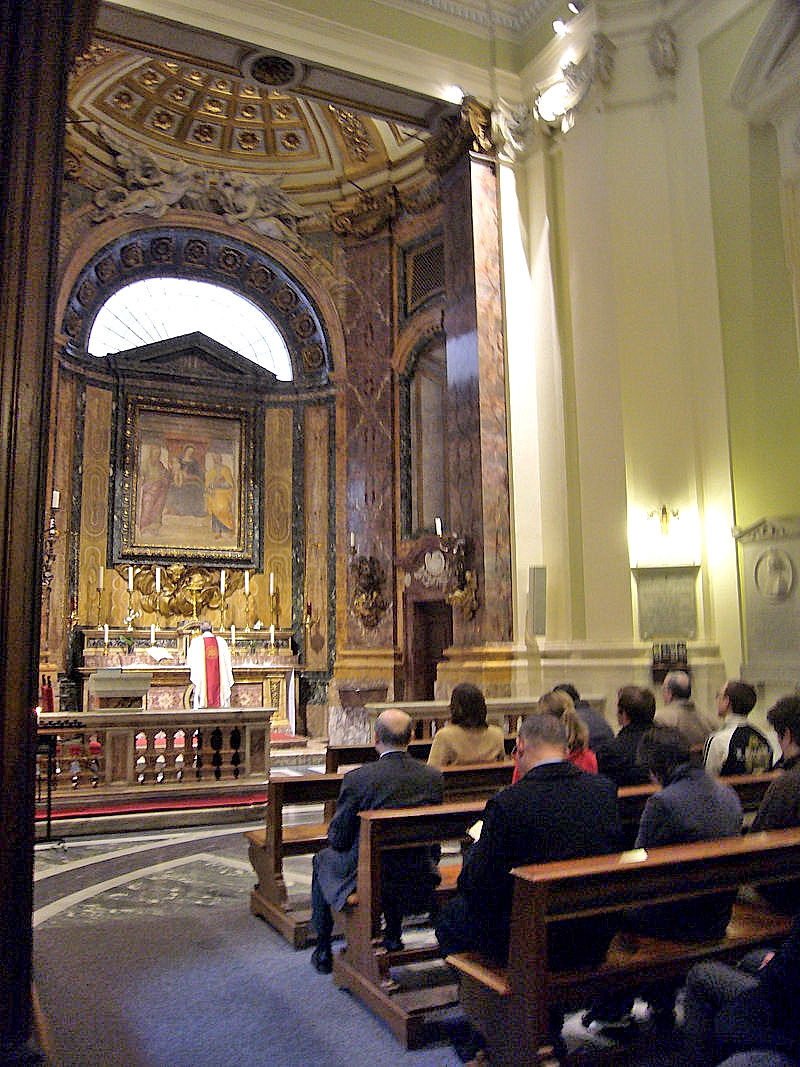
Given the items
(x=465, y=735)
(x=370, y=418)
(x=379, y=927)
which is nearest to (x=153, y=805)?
(x=465, y=735)

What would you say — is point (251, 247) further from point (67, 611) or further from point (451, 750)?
point (451, 750)

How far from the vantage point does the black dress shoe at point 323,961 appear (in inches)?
164

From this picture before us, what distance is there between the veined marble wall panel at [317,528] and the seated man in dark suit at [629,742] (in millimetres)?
10710

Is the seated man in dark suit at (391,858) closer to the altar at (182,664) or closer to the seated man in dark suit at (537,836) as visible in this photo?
the seated man in dark suit at (537,836)

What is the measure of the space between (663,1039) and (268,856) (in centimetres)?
246

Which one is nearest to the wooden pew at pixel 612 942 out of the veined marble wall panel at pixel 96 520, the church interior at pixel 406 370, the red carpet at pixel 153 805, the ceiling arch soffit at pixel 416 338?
the church interior at pixel 406 370

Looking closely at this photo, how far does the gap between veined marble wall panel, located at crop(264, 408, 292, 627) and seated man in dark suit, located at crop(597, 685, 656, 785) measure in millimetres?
11092

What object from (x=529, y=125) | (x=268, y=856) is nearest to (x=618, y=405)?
(x=529, y=125)

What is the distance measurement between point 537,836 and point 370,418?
40.8 feet

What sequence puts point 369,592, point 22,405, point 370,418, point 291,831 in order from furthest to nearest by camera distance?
point 370,418, point 369,592, point 291,831, point 22,405

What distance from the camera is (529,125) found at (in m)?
12.1

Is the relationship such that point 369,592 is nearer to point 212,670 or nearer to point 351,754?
point 212,670

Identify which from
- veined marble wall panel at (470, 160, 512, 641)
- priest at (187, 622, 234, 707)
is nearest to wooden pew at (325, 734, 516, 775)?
veined marble wall panel at (470, 160, 512, 641)

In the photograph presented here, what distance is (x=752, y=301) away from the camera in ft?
32.4
